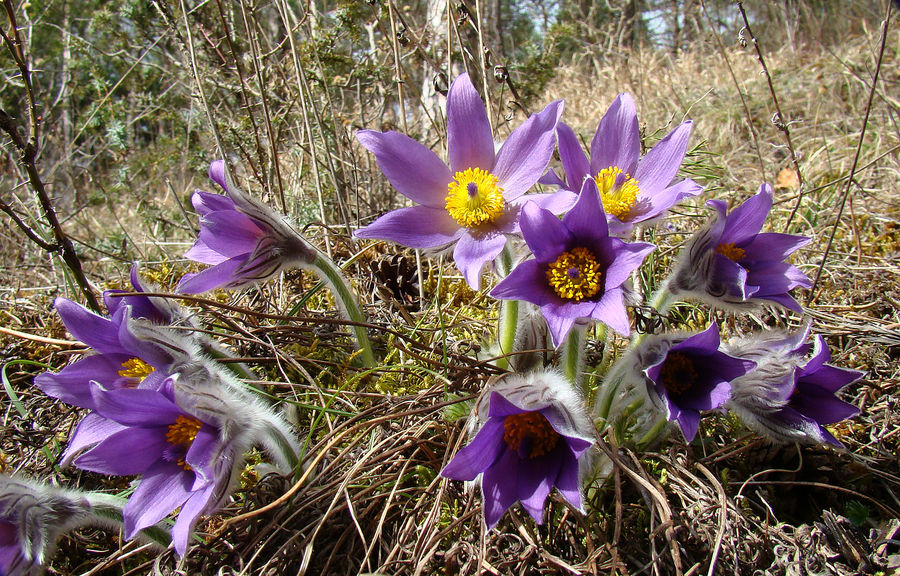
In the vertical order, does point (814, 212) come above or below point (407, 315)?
below

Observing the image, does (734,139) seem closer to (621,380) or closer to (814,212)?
(814,212)

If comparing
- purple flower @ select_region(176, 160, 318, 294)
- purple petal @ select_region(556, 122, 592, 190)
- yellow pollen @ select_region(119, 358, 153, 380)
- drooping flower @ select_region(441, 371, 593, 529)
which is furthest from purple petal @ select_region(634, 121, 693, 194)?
yellow pollen @ select_region(119, 358, 153, 380)

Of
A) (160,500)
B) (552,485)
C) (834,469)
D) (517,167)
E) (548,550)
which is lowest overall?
(834,469)

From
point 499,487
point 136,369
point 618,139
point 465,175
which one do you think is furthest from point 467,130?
point 136,369

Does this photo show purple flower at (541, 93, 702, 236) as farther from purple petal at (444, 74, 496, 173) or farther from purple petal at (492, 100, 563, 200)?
purple petal at (444, 74, 496, 173)

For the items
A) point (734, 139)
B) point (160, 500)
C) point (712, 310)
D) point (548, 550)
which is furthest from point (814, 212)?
point (160, 500)

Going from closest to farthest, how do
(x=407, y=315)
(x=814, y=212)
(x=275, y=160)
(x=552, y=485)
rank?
(x=552, y=485)
(x=407, y=315)
(x=275, y=160)
(x=814, y=212)

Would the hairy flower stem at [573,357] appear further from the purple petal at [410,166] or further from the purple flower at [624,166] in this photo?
the purple petal at [410,166]
